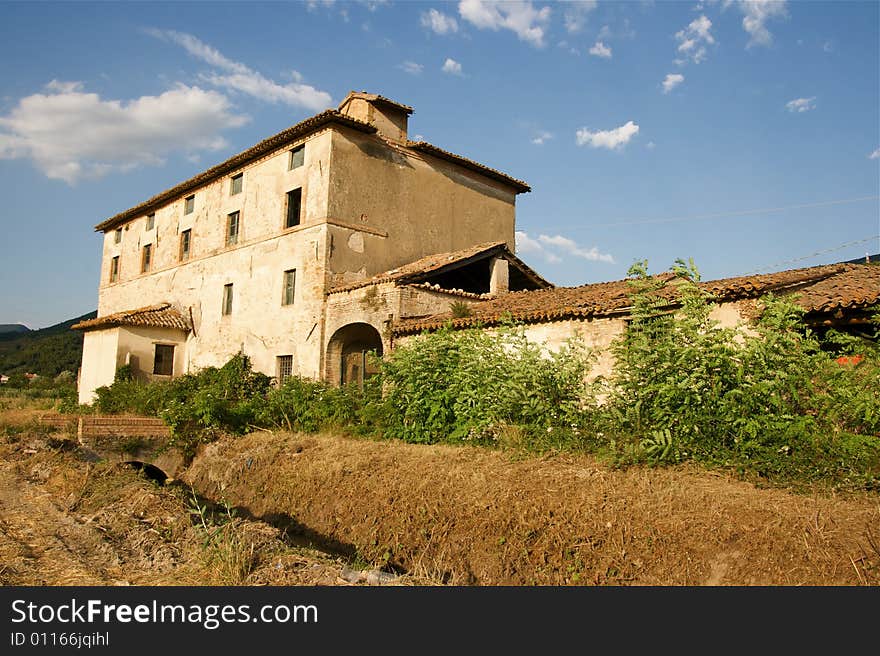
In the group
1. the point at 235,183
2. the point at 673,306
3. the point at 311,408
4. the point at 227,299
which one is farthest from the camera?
the point at 235,183

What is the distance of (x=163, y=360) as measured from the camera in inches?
890

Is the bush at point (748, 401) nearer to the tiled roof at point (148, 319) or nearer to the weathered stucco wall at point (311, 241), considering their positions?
the weathered stucco wall at point (311, 241)

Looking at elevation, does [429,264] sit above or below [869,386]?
above

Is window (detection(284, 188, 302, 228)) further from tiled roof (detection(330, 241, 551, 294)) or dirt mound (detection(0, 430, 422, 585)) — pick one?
dirt mound (detection(0, 430, 422, 585))

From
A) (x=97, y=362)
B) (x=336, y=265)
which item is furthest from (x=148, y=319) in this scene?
(x=336, y=265)

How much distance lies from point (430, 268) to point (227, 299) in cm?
849

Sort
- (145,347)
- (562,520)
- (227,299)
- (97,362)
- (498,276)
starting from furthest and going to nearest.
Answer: (97,362), (145,347), (227,299), (498,276), (562,520)

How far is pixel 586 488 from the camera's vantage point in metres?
8.25

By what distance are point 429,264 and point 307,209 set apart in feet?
13.5

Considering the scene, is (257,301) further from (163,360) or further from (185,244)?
(185,244)

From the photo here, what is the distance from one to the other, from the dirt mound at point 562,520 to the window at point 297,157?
10853mm

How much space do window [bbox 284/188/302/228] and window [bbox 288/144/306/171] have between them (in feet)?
2.56
